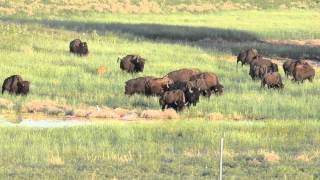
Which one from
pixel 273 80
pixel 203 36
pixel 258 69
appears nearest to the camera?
pixel 273 80

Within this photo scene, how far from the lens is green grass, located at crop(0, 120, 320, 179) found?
549 inches

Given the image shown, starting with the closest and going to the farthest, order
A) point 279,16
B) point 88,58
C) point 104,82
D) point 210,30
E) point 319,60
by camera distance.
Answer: point 104,82 < point 88,58 < point 319,60 < point 210,30 < point 279,16

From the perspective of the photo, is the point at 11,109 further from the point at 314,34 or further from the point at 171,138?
the point at 314,34

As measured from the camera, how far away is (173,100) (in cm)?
2414

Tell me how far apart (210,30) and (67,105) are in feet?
110

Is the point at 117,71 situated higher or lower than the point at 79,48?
lower

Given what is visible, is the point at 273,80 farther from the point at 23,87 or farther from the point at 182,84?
the point at 23,87

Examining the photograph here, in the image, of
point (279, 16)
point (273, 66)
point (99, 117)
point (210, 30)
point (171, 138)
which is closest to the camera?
point (171, 138)

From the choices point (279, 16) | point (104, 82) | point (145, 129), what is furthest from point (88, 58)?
point (279, 16)

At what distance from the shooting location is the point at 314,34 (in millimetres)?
58906

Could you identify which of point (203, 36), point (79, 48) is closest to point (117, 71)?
point (79, 48)

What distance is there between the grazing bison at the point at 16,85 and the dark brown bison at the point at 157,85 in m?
4.54

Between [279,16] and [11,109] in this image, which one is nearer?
[11,109]

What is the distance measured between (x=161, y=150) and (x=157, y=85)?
10.3m
